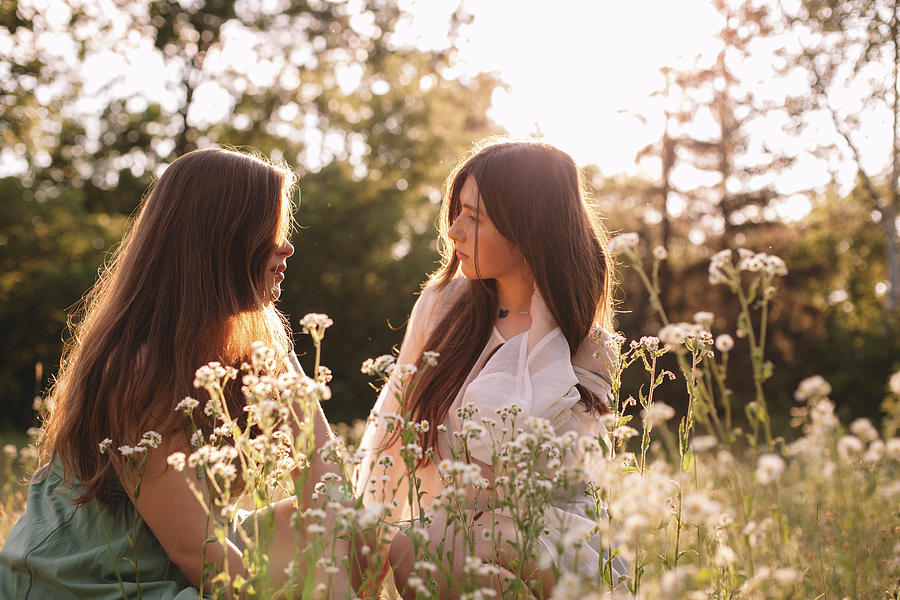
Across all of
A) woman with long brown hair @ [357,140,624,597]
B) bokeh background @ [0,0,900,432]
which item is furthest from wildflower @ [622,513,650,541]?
bokeh background @ [0,0,900,432]

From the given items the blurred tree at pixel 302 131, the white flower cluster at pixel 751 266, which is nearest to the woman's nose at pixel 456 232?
the white flower cluster at pixel 751 266

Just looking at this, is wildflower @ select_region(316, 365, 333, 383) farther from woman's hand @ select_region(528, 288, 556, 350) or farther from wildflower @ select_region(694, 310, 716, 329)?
woman's hand @ select_region(528, 288, 556, 350)

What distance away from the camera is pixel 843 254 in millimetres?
23031

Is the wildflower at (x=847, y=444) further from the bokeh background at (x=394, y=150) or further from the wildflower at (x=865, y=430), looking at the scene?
the bokeh background at (x=394, y=150)

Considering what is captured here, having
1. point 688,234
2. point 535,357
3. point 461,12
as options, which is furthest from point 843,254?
point 535,357

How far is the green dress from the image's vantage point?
209cm

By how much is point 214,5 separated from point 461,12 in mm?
6029

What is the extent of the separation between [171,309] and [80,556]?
73 cm

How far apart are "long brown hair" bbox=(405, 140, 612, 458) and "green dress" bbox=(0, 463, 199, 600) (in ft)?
3.61

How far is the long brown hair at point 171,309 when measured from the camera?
2.19 meters

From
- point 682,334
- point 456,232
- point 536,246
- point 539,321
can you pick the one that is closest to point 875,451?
point 682,334

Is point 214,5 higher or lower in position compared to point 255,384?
higher

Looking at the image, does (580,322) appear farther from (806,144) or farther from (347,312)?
(806,144)

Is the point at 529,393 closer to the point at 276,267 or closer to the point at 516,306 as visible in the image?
the point at 516,306
